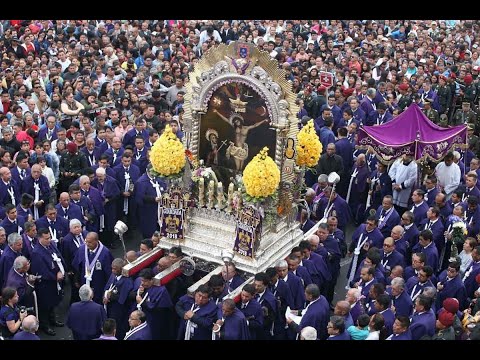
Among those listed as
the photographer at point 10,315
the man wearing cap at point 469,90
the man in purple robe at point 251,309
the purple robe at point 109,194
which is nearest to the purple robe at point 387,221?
the man in purple robe at point 251,309

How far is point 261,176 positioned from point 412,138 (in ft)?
17.9

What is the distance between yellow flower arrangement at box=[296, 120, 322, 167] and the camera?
1335cm

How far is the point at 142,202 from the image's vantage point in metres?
15.6

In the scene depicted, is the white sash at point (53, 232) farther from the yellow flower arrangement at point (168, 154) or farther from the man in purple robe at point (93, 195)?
the yellow flower arrangement at point (168, 154)

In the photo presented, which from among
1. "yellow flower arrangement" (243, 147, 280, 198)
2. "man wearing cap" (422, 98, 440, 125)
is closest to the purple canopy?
"man wearing cap" (422, 98, 440, 125)

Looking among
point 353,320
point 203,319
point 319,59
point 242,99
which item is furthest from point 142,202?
point 319,59

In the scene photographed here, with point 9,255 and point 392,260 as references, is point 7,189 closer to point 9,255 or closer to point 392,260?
point 9,255

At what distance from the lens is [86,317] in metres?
10.9

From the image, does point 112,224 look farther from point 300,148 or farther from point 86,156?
point 300,148

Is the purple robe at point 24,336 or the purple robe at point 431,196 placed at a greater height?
the purple robe at point 431,196

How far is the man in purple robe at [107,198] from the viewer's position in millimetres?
15406

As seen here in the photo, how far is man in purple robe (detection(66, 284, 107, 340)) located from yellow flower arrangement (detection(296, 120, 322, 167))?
4.67m

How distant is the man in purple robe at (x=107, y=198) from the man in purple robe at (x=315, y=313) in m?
5.95

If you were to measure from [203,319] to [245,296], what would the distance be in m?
0.72
